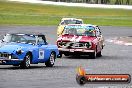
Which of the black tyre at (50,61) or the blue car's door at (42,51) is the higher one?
the blue car's door at (42,51)

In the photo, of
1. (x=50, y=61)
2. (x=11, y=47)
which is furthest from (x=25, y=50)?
(x=50, y=61)

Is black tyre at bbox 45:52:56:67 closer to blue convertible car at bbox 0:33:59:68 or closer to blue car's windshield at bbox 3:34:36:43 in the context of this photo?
blue convertible car at bbox 0:33:59:68

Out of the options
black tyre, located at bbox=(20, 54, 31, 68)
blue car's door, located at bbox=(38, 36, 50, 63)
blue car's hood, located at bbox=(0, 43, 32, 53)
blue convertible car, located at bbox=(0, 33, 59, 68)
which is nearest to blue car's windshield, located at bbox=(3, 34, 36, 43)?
blue convertible car, located at bbox=(0, 33, 59, 68)

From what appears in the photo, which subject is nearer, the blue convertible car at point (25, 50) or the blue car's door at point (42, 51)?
the blue convertible car at point (25, 50)

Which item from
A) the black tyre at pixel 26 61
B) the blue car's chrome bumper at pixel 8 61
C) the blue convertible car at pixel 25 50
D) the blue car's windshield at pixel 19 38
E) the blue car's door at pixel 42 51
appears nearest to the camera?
the blue car's chrome bumper at pixel 8 61

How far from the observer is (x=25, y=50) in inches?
848

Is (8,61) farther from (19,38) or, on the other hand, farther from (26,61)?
(19,38)

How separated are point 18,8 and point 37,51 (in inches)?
3758

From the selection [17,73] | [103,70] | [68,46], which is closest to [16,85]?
[17,73]

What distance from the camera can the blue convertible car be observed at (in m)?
21.0

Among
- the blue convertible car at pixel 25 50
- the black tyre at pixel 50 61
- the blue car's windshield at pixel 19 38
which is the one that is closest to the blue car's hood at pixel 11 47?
the blue convertible car at pixel 25 50

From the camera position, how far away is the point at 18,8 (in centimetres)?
11750

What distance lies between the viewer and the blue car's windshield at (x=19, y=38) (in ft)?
73.8

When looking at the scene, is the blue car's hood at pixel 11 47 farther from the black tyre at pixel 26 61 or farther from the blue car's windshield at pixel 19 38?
the blue car's windshield at pixel 19 38
